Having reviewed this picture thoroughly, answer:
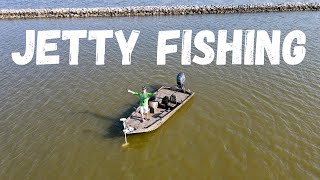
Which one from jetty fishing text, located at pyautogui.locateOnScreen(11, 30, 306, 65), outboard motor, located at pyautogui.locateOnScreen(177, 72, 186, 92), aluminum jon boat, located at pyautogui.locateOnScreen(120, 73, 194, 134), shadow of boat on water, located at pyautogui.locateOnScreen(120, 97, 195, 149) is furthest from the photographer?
A: jetty fishing text, located at pyautogui.locateOnScreen(11, 30, 306, 65)

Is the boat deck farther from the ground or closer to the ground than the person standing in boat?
closer to the ground

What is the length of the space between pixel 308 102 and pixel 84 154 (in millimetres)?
14551

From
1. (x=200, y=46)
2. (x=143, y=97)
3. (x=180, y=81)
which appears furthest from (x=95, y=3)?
(x=143, y=97)

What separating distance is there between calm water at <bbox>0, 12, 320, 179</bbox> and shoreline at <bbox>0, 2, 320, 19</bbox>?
1108 centimetres

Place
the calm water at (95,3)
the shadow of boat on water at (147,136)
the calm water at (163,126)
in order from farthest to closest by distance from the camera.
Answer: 1. the calm water at (95,3)
2. the shadow of boat on water at (147,136)
3. the calm water at (163,126)

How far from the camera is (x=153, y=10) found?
41250 mm

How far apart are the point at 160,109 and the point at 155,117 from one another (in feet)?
3.37

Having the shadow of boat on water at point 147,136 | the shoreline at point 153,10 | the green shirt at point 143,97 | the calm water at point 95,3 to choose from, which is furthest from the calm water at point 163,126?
the calm water at point 95,3

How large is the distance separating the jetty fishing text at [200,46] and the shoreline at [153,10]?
24.9ft

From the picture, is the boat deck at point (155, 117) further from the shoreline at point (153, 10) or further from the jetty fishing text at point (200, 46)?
the shoreline at point (153, 10)

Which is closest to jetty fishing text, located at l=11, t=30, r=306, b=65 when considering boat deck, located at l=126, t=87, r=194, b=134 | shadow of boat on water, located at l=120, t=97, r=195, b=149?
boat deck, located at l=126, t=87, r=194, b=134

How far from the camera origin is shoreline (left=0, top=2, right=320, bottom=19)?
40.1m

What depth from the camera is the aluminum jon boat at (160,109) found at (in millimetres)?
18125

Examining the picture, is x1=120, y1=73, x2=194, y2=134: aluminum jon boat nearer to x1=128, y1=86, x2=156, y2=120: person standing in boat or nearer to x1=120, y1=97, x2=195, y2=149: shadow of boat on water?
x1=120, y1=97, x2=195, y2=149: shadow of boat on water
